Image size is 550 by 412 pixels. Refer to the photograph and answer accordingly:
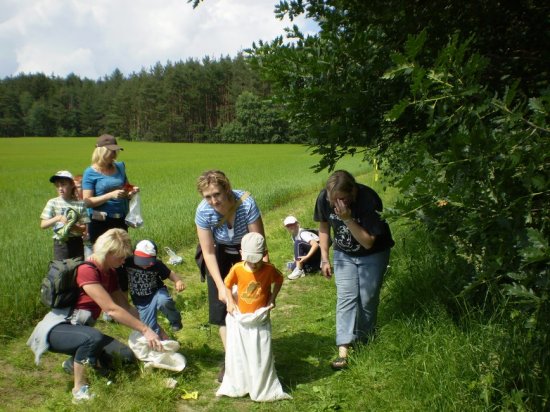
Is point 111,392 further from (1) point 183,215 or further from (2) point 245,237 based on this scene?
(1) point 183,215

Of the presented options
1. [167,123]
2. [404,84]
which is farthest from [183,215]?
[167,123]

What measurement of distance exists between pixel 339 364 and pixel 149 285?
6.13 ft

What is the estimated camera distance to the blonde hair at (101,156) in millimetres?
5227

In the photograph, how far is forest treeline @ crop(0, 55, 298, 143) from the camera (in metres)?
72.1

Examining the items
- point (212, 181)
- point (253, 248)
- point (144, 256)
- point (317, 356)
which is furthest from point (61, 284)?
point (317, 356)

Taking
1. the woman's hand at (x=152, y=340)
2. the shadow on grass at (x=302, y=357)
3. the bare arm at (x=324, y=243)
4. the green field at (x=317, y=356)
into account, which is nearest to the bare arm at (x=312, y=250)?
the green field at (x=317, y=356)

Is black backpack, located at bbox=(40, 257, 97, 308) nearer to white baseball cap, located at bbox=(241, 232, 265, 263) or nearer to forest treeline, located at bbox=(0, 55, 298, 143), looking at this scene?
white baseball cap, located at bbox=(241, 232, 265, 263)

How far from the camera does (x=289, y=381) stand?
4.16 m

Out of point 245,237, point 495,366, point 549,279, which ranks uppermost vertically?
point 549,279

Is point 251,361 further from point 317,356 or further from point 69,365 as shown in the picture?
point 69,365

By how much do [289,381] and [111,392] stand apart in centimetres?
144

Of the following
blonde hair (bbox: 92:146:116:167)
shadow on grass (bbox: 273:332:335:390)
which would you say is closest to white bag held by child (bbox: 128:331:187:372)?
shadow on grass (bbox: 273:332:335:390)

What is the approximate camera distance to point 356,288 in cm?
425

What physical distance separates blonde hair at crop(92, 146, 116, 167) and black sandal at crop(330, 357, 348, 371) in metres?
3.18
